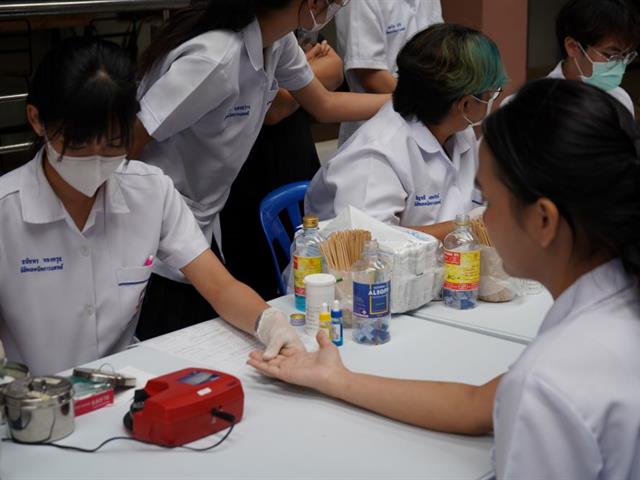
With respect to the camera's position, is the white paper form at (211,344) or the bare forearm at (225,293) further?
the bare forearm at (225,293)

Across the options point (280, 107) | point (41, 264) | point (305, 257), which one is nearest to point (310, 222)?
point (305, 257)

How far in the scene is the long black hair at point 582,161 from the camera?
0.99m

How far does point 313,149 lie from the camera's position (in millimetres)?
2846

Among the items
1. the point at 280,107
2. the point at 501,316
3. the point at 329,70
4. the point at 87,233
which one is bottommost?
the point at 501,316

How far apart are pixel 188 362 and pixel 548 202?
0.80 metres

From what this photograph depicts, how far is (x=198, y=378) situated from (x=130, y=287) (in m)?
0.50

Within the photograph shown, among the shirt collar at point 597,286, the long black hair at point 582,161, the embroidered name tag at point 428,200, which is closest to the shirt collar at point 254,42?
the embroidered name tag at point 428,200

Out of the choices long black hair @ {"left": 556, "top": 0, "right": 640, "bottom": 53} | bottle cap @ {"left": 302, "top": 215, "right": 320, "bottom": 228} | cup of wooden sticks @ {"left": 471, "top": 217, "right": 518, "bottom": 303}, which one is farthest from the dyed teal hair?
long black hair @ {"left": 556, "top": 0, "right": 640, "bottom": 53}

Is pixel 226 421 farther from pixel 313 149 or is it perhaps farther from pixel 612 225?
pixel 313 149

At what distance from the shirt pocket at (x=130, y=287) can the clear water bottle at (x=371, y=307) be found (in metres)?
0.47

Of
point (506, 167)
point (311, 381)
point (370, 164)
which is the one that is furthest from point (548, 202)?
point (370, 164)

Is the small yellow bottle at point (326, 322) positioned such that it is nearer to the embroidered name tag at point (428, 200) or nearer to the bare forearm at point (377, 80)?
the embroidered name tag at point (428, 200)

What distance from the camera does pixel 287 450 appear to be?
4.02 feet

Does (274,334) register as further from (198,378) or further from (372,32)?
(372,32)
